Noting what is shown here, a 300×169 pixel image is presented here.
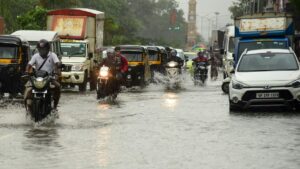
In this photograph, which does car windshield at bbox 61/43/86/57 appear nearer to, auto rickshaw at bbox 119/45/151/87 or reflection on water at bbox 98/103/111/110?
auto rickshaw at bbox 119/45/151/87

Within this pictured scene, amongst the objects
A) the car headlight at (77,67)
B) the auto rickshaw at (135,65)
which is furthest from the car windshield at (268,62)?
the auto rickshaw at (135,65)

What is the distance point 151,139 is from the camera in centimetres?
1474

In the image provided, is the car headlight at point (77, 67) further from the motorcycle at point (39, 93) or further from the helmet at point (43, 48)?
the motorcycle at point (39, 93)

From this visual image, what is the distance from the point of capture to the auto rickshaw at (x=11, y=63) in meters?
26.8

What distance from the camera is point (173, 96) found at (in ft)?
96.6

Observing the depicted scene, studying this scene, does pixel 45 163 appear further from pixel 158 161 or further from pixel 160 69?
pixel 160 69

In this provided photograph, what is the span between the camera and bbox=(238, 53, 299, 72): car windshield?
22.2 m

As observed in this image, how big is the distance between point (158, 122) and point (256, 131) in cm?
270

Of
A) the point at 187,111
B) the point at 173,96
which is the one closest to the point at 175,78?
the point at 173,96

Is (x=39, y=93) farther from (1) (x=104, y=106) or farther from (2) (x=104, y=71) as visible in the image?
(2) (x=104, y=71)

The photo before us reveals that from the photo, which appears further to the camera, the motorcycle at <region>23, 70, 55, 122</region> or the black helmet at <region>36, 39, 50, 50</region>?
the black helmet at <region>36, 39, 50, 50</region>

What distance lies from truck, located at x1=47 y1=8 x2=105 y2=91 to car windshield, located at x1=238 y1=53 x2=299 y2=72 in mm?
10773

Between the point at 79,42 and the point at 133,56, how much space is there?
3.59 m

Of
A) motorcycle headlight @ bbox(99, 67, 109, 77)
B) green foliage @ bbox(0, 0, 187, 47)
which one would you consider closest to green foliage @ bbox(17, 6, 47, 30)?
green foliage @ bbox(0, 0, 187, 47)
